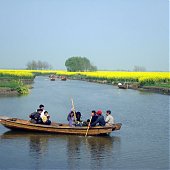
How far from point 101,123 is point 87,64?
157m

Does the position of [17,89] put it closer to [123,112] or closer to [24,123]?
[123,112]

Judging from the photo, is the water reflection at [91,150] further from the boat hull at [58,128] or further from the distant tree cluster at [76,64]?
the distant tree cluster at [76,64]

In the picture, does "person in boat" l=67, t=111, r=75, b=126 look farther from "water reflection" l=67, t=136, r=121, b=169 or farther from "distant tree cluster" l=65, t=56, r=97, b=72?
"distant tree cluster" l=65, t=56, r=97, b=72

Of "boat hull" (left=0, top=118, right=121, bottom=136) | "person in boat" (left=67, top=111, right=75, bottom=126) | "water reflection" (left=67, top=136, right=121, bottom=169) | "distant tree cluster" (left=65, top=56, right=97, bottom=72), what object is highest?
"distant tree cluster" (left=65, top=56, right=97, bottom=72)

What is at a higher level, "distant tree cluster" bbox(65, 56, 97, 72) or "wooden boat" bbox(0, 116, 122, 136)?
"distant tree cluster" bbox(65, 56, 97, 72)

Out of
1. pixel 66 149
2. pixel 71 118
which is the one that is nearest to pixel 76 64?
pixel 71 118

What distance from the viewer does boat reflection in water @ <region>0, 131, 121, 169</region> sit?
1338 cm

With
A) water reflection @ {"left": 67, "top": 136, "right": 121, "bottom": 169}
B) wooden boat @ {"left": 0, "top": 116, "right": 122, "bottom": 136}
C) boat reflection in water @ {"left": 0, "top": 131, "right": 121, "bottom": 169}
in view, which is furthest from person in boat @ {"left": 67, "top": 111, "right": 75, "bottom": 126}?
water reflection @ {"left": 67, "top": 136, "right": 121, "bottom": 169}

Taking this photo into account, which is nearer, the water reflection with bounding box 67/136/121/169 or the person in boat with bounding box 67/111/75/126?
the water reflection with bounding box 67/136/121/169

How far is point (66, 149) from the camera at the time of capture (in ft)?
50.9

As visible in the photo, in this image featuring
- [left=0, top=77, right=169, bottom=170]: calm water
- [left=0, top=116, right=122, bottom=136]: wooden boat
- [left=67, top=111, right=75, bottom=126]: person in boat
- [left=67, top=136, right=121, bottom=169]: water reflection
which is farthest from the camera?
[left=67, top=111, right=75, bottom=126]: person in boat

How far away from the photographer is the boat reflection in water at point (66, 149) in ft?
43.9

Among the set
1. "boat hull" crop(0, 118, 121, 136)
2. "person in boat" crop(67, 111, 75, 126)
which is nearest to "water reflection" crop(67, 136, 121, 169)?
"boat hull" crop(0, 118, 121, 136)

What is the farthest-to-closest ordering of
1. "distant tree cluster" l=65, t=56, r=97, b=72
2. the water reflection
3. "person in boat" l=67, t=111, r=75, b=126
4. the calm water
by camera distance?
1. "distant tree cluster" l=65, t=56, r=97, b=72
2. "person in boat" l=67, t=111, r=75, b=126
3. the water reflection
4. the calm water
